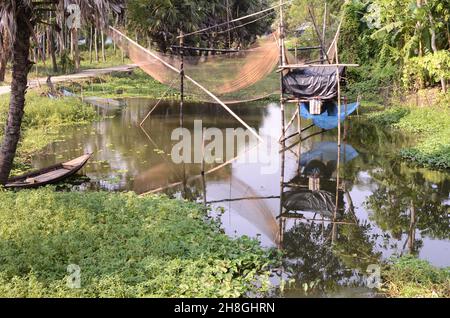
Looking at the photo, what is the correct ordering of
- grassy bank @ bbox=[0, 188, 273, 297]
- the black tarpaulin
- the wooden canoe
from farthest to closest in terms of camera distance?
the black tarpaulin, the wooden canoe, grassy bank @ bbox=[0, 188, 273, 297]

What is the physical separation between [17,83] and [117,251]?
3.75m

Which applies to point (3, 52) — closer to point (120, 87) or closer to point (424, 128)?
point (424, 128)

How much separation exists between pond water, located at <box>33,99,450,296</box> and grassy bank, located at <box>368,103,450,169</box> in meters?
0.38

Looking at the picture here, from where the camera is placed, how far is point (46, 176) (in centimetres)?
903

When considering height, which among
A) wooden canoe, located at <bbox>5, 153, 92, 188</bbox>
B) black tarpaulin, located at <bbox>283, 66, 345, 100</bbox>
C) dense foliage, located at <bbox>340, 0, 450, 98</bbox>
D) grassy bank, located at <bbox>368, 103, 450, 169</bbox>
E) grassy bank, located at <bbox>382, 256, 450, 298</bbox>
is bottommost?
grassy bank, located at <bbox>382, 256, 450, 298</bbox>

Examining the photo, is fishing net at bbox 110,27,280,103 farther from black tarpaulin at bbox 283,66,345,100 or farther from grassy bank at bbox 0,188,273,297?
grassy bank at bbox 0,188,273,297

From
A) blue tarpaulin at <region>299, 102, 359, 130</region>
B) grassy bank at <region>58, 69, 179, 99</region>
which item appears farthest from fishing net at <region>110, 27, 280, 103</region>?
grassy bank at <region>58, 69, 179, 99</region>

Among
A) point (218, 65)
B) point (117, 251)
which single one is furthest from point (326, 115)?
point (117, 251)

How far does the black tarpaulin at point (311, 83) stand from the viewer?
39.5ft

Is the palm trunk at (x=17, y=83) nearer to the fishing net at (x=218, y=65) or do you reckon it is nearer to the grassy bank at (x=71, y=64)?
the fishing net at (x=218, y=65)

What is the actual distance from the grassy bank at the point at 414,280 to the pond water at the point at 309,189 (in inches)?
13.4

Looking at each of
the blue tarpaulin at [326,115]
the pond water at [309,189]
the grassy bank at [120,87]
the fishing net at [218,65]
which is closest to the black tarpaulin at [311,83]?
the fishing net at [218,65]

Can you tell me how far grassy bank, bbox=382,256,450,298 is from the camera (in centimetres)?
500

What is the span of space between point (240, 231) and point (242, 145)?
21.4 feet
